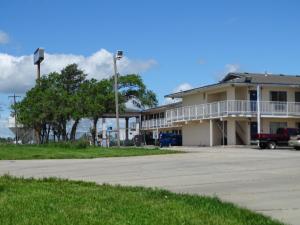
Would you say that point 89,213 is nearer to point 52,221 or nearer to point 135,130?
point 52,221

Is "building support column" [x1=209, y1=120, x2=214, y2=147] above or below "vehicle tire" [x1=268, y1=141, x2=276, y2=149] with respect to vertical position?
above

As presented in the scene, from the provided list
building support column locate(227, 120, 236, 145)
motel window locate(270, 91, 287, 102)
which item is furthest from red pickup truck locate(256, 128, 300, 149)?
motel window locate(270, 91, 287, 102)

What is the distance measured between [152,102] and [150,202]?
64.5 metres

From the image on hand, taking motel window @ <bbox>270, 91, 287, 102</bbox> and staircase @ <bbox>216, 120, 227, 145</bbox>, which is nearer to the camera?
motel window @ <bbox>270, 91, 287, 102</bbox>

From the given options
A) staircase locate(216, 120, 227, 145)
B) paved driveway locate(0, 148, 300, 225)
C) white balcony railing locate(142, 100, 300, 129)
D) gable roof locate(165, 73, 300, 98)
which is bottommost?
paved driveway locate(0, 148, 300, 225)

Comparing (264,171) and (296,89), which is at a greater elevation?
(296,89)

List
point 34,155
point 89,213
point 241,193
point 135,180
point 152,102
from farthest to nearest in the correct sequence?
1. point 152,102
2. point 34,155
3. point 135,180
4. point 241,193
5. point 89,213

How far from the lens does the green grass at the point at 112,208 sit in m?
8.12

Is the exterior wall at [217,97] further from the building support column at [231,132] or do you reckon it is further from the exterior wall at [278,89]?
the exterior wall at [278,89]

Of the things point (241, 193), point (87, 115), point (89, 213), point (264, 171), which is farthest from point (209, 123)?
point (89, 213)

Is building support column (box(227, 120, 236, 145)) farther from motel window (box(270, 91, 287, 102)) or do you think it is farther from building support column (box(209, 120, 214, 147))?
motel window (box(270, 91, 287, 102))

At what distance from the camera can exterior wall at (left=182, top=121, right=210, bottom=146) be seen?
2099 inches

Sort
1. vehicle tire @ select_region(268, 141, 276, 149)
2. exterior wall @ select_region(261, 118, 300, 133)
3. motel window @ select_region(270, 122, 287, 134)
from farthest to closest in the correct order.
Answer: motel window @ select_region(270, 122, 287, 134)
exterior wall @ select_region(261, 118, 300, 133)
vehicle tire @ select_region(268, 141, 276, 149)

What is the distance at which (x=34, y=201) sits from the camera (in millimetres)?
9938
